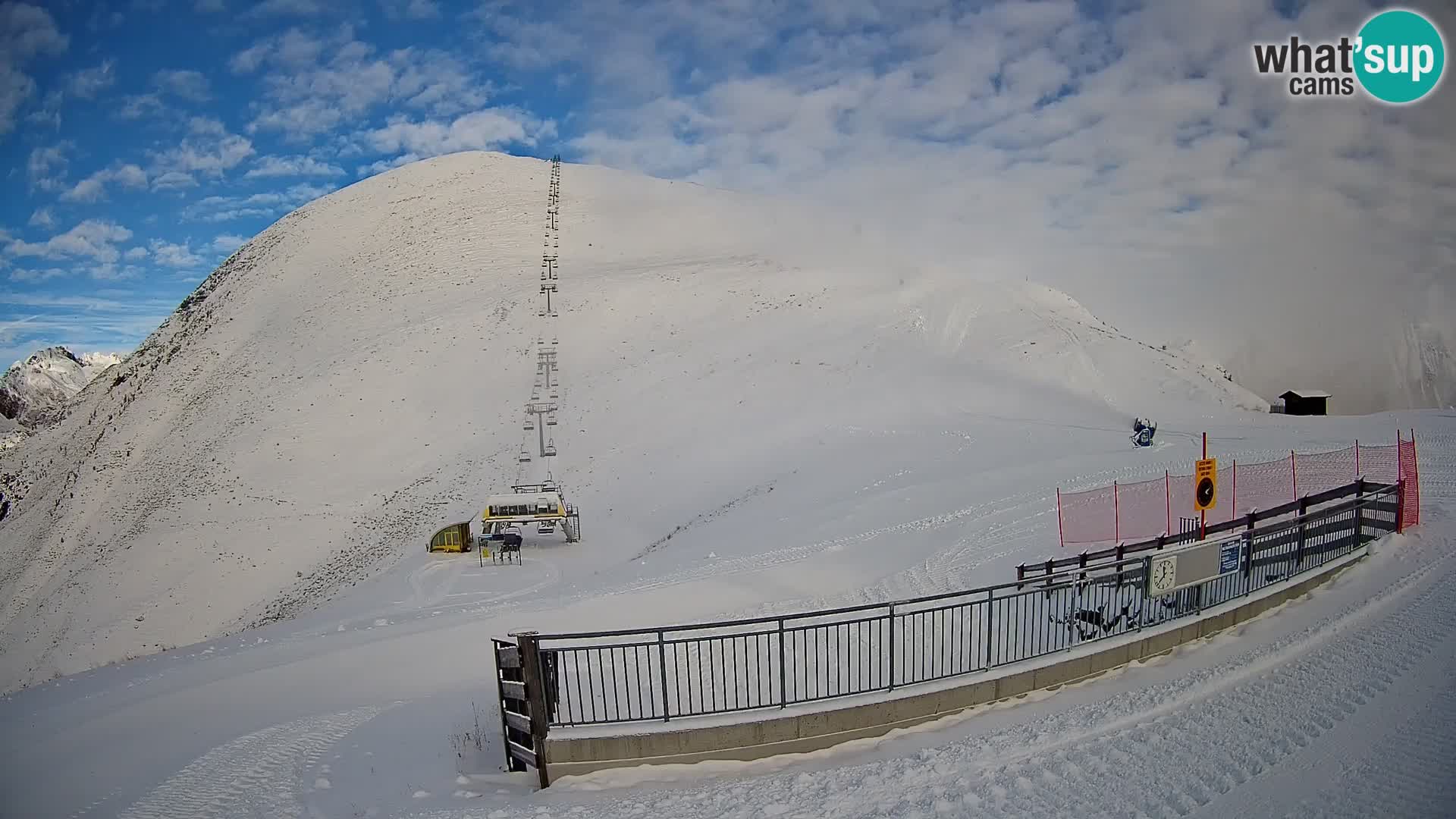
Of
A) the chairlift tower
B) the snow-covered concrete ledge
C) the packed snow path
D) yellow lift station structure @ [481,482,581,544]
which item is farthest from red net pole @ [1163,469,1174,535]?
the chairlift tower

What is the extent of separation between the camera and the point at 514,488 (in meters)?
33.8

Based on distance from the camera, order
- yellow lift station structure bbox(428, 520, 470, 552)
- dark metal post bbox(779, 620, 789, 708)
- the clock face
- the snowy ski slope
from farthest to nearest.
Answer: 1. yellow lift station structure bbox(428, 520, 470, 552)
2. the clock face
3. dark metal post bbox(779, 620, 789, 708)
4. the snowy ski slope

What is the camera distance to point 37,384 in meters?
108

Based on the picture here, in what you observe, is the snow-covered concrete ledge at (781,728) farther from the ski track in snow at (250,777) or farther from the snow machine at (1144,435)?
the snow machine at (1144,435)

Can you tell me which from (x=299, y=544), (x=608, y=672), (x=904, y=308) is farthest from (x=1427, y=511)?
(x=299, y=544)

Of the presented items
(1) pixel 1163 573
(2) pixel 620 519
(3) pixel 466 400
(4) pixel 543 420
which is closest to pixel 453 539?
(2) pixel 620 519

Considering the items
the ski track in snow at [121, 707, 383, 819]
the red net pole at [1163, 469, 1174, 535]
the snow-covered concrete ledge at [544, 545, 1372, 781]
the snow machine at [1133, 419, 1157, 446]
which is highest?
the snow machine at [1133, 419, 1157, 446]

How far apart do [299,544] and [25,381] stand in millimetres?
104349

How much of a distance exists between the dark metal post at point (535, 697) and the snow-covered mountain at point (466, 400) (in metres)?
16.6

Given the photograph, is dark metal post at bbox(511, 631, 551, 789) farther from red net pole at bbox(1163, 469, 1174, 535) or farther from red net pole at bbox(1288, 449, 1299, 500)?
red net pole at bbox(1288, 449, 1299, 500)

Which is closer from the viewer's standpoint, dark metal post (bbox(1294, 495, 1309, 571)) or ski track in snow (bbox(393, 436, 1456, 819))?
ski track in snow (bbox(393, 436, 1456, 819))

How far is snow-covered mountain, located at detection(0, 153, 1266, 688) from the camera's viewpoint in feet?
112

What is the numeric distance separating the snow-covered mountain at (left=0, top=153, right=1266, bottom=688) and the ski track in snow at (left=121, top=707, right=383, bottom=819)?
45.2 feet

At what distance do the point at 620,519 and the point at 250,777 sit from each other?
23552 mm
